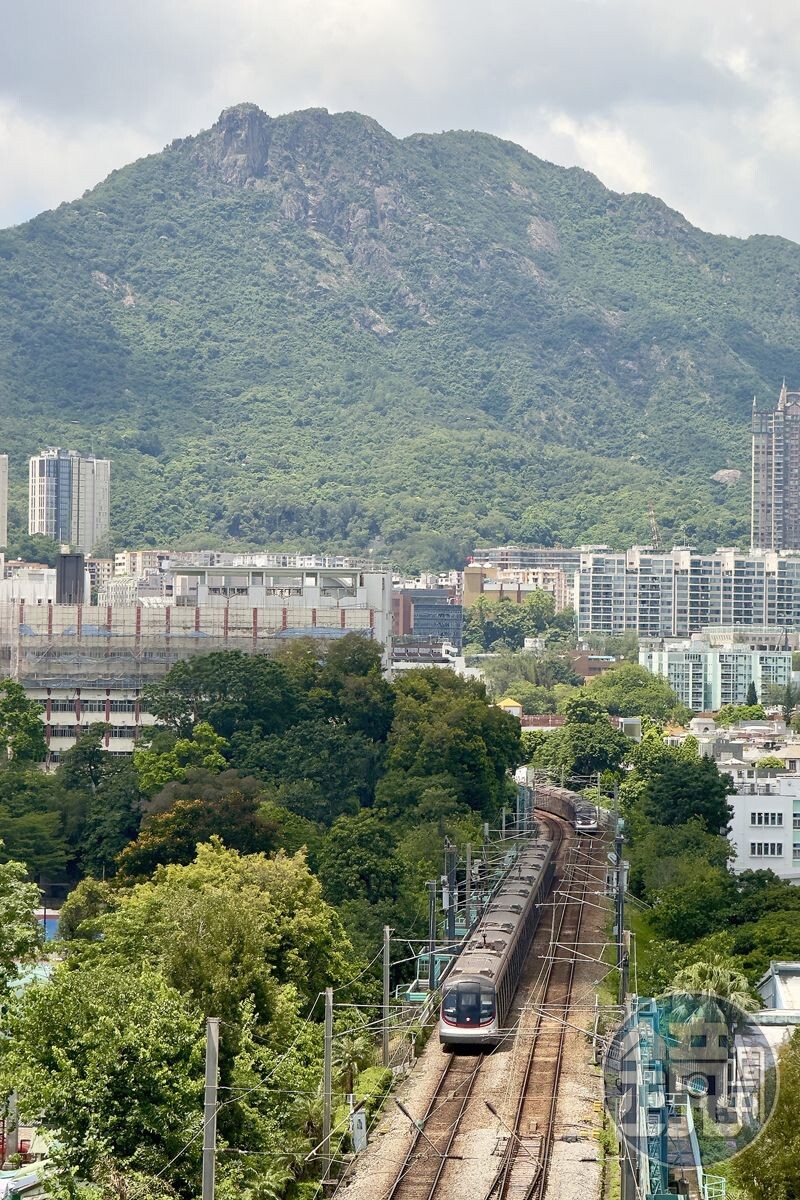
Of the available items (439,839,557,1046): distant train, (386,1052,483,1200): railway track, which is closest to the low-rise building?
(439,839,557,1046): distant train

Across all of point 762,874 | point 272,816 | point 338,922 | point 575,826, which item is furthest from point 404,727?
point 338,922

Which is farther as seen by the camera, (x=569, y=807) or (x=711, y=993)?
(x=569, y=807)

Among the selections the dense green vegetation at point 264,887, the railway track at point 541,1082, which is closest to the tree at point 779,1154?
the dense green vegetation at point 264,887

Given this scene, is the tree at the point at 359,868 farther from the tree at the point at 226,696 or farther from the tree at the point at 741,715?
the tree at the point at 741,715

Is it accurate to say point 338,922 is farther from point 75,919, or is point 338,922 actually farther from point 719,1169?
point 719,1169

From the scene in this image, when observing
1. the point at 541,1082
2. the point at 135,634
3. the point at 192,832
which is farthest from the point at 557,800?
the point at 541,1082

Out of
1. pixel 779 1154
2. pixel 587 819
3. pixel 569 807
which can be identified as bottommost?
pixel 569 807

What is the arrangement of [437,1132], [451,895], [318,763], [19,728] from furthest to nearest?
[19,728], [318,763], [451,895], [437,1132]

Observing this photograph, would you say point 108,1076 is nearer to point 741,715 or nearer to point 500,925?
point 500,925
